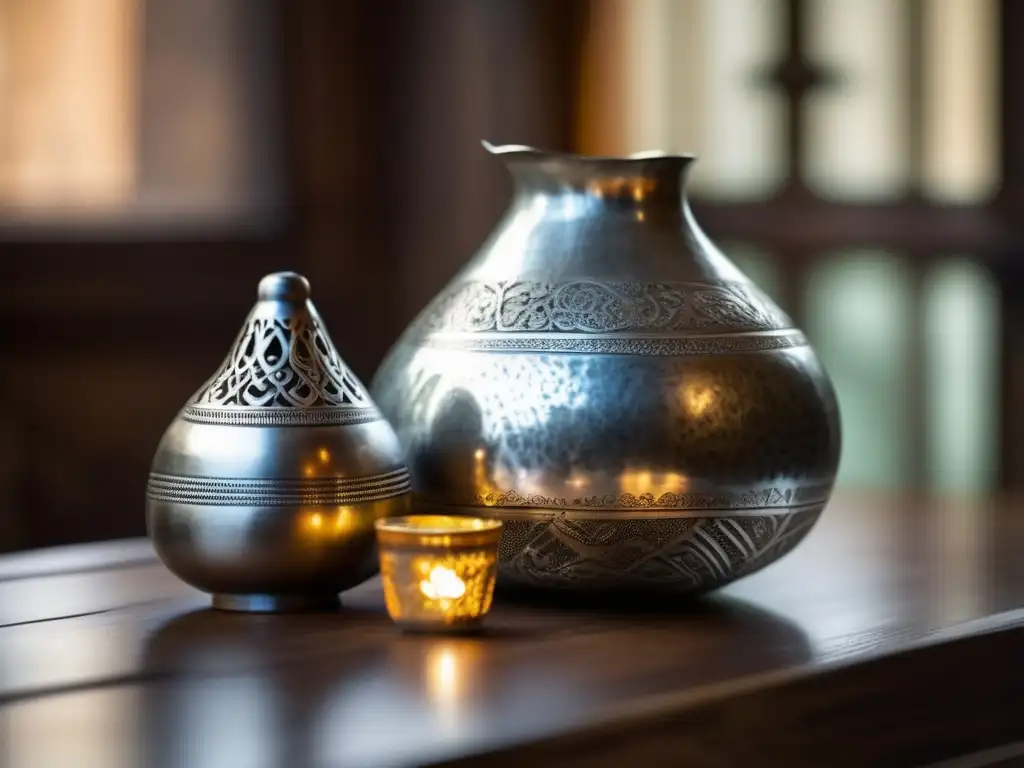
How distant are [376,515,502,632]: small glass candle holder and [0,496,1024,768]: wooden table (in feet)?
0.04

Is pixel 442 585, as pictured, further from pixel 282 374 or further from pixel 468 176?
pixel 468 176

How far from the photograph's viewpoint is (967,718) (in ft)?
2.49

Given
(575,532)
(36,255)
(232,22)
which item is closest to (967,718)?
(575,532)

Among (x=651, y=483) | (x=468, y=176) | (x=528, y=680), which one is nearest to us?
(x=528, y=680)

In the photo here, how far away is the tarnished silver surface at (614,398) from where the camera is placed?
769 millimetres

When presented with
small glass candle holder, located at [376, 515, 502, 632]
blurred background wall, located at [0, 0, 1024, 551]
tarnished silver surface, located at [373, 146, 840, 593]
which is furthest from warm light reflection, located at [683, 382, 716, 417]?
blurred background wall, located at [0, 0, 1024, 551]

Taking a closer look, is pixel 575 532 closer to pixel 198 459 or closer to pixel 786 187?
pixel 198 459

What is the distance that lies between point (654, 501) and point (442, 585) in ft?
0.34

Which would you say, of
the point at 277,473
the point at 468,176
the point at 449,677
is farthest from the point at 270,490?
the point at 468,176

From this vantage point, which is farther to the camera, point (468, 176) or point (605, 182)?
point (468, 176)

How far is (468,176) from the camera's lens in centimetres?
217

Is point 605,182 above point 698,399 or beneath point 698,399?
above

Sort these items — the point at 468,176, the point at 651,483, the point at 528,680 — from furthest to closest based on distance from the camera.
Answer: the point at 468,176, the point at 651,483, the point at 528,680

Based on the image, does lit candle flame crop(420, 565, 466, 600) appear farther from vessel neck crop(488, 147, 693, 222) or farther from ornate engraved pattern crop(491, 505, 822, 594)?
vessel neck crop(488, 147, 693, 222)
